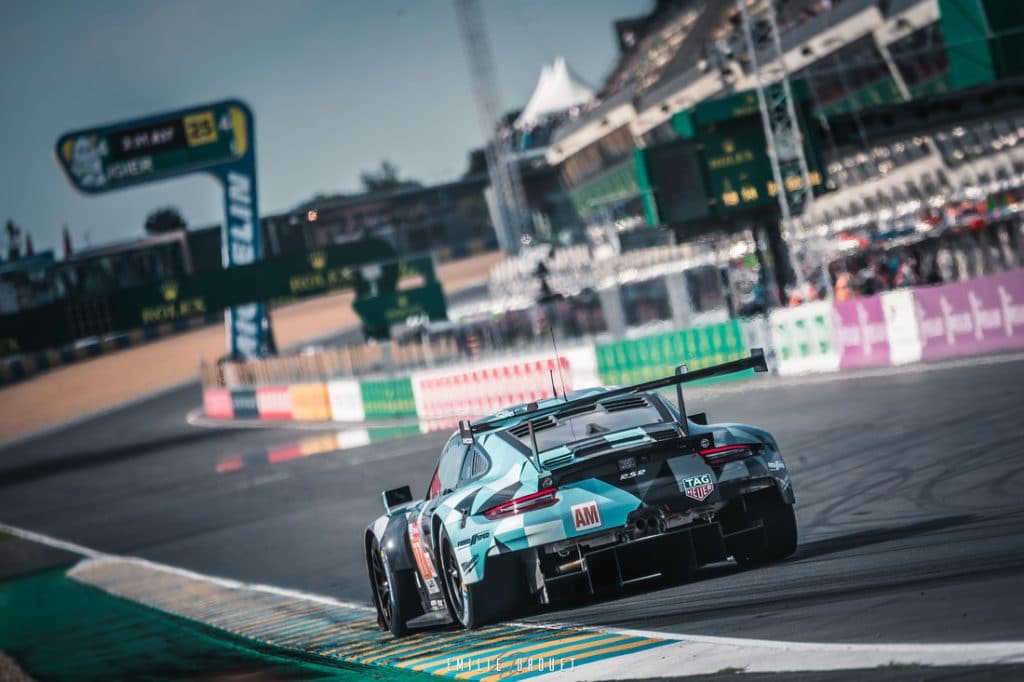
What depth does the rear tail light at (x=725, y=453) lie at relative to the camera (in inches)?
312

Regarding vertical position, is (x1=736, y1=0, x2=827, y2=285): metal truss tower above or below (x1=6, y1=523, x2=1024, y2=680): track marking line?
above

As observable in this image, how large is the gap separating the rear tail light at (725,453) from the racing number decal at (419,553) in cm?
181

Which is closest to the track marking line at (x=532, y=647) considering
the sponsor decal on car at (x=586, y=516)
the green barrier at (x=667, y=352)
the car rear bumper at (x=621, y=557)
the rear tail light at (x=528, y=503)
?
the car rear bumper at (x=621, y=557)

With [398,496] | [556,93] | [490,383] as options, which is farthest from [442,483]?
[556,93]

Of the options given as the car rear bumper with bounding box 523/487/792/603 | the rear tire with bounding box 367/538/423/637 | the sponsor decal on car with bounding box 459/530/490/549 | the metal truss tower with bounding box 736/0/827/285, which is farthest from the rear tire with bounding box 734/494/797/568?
the metal truss tower with bounding box 736/0/827/285

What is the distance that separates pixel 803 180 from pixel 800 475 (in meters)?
15.5

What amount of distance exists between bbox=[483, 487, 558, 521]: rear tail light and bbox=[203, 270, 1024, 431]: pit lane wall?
13599 millimetres

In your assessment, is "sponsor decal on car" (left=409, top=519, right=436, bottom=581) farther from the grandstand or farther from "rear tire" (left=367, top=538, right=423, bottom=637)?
the grandstand

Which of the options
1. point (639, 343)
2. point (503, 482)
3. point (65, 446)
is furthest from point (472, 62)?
point (503, 482)

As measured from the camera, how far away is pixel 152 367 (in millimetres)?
77750

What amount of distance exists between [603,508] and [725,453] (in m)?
0.77

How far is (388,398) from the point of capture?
38.3m

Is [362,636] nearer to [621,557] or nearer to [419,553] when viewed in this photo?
[419,553]

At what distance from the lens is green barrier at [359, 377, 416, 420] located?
37094mm
